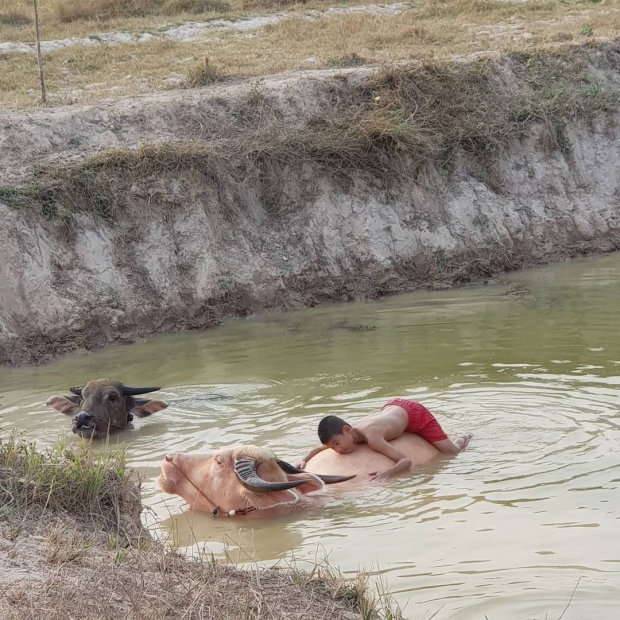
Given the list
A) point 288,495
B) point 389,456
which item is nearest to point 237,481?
point 288,495

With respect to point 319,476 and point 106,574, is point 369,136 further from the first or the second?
point 106,574

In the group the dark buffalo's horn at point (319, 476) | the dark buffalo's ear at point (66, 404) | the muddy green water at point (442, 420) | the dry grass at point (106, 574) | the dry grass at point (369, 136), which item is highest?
the dry grass at point (369, 136)

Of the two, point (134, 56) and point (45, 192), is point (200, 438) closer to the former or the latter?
point (45, 192)

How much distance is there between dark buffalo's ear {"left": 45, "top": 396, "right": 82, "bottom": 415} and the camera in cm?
893

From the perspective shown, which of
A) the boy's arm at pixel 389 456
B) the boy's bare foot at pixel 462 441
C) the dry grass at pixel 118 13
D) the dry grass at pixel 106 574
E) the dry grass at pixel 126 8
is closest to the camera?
the dry grass at pixel 106 574

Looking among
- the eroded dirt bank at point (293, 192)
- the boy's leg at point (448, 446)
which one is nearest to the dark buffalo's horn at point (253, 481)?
the boy's leg at point (448, 446)

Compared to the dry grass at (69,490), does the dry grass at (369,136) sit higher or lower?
higher

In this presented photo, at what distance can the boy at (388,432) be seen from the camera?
6.74 metres

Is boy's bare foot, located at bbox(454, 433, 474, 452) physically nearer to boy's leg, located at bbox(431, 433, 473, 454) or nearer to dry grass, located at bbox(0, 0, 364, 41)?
boy's leg, located at bbox(431, 433, 473, 454)

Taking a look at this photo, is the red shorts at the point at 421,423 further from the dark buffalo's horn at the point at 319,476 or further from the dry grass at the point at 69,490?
the dry grass at the point at 69,490

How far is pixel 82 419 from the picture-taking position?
8344 millimetres

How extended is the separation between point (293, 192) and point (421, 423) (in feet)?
27.6

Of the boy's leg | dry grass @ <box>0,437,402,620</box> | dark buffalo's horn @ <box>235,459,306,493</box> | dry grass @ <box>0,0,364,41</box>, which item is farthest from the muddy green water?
dry grass @ <box>0,0,364,41</box>

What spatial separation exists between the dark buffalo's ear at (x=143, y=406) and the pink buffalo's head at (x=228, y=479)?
287 centimetres
